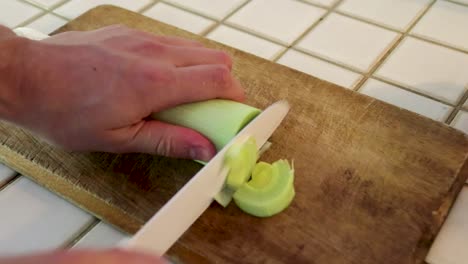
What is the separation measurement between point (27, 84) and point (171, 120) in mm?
156

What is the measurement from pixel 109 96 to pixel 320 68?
33cm

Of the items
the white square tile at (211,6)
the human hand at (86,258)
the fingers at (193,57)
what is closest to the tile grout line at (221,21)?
the white square tile at (211,6)

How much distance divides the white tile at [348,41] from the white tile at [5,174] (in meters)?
0.43

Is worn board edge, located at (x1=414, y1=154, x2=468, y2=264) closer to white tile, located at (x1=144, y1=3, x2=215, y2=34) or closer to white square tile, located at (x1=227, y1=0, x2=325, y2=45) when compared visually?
white square tile, located at (x1=227, y1=0, x2=325, y2=45)

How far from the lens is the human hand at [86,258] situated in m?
0.40

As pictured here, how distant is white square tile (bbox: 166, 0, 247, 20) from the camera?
0.94m

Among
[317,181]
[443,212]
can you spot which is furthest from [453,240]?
[317,181]

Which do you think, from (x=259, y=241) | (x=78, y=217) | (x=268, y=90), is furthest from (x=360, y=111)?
(x=78, y=217)

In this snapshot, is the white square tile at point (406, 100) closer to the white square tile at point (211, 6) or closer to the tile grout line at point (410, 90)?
the tile grout line at point (410, 90)

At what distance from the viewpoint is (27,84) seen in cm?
63

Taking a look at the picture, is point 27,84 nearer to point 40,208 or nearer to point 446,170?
point 40,208

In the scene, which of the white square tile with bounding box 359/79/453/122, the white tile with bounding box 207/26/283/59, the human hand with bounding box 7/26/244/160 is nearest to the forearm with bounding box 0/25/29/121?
the human hand with bounding box 7/26/244/160

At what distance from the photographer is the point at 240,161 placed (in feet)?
1.94

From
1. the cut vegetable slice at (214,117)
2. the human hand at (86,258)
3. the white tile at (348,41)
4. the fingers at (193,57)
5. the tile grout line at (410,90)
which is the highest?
the white tile at (348,41)
